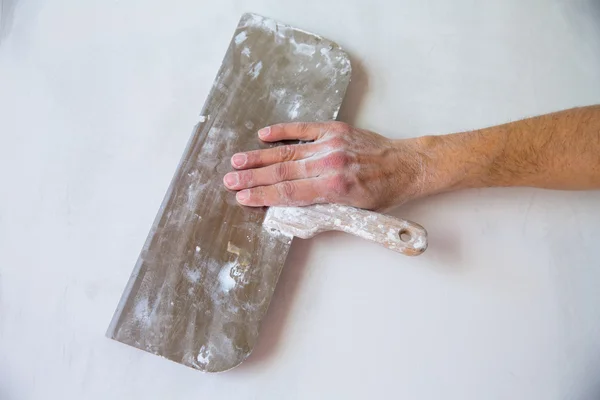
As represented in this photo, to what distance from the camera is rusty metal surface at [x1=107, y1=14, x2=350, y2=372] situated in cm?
120

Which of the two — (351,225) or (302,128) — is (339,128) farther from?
(351,225)

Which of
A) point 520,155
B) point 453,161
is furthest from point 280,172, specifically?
point 520,155

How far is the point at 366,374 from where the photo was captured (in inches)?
51.4

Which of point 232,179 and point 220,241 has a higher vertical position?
point 232,179

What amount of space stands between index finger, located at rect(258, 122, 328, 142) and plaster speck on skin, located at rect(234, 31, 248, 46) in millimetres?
313

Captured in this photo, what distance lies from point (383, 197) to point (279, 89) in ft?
1.46

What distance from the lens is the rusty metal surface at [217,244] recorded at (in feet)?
3.93

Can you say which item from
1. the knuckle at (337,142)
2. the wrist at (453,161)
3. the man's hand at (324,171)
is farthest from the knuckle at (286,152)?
the wrist at (453,161)

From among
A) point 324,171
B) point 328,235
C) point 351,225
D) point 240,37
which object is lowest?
point 328,235

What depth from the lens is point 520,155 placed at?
140 cm

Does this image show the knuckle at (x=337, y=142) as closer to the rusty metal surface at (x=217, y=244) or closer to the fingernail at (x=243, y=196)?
the rusty metal surface at (x=217, y=244)

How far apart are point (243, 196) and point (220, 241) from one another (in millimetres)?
134

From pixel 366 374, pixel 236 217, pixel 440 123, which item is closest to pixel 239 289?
pixel 236 217

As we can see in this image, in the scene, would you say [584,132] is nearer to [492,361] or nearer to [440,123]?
[440,123]
